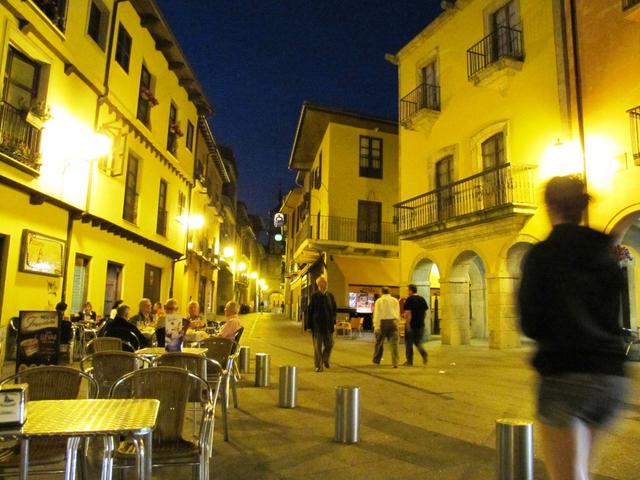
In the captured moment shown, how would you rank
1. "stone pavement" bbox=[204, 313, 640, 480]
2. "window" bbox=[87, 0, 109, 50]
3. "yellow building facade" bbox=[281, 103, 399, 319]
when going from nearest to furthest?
"stone pavement" bbox=[204, 313, 640, 480] < "window" bbox=[87, 0, 109, 50] < "yellow building facade" bbox=[281, 103, 399, 319]

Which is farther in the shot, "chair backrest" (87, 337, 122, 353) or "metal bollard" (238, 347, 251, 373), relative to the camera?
"metal bollard" (238, 347, 251, 373)

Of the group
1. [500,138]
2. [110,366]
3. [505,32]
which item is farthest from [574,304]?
[505,32]

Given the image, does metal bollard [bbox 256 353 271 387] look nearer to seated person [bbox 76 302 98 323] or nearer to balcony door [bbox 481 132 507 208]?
seated person [bbox 76 302 98 323]

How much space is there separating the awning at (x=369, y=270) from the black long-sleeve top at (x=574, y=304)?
70.1 ft

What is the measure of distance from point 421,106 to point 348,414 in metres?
15.5

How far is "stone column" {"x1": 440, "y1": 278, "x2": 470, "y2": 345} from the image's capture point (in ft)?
54.1

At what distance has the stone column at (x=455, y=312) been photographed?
1648cm

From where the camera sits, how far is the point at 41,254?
1107 cm

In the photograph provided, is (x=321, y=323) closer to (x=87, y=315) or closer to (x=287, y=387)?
(x=287, y=387)

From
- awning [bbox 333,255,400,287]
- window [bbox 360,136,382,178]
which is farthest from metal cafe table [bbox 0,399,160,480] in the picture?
A: window [bbox 360,136,382,178]

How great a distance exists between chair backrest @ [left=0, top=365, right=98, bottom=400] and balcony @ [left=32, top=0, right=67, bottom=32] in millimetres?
10017

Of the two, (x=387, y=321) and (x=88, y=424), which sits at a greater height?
(x=387, y=321)

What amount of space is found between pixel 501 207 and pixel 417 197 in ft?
15.0

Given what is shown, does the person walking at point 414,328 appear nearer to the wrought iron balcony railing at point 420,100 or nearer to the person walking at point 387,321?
the person walking at point 387,321
